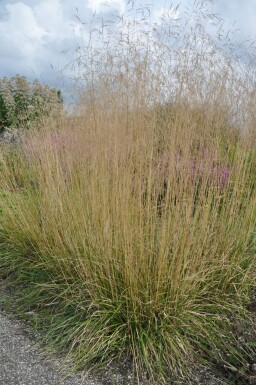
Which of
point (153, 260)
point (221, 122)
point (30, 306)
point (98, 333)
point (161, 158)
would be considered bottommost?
point (30, 306)

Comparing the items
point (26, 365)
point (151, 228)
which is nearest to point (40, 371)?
point (26, 365)

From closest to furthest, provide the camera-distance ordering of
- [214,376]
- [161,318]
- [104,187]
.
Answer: [214,376] → [161,318] → [104,187]

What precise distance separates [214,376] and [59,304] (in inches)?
44.3

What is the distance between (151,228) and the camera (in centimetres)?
253

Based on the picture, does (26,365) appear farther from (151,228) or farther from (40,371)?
(151,228)

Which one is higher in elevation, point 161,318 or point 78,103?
point 78,103

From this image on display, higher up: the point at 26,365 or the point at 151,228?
the point at 151,228

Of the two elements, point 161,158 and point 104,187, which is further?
point 161,158

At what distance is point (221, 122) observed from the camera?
295cm

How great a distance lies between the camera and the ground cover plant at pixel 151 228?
2.39m

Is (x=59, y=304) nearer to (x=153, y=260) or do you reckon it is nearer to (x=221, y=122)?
(x=153, y=260)

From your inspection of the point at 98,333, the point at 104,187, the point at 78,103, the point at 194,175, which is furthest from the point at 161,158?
the point at 98,333

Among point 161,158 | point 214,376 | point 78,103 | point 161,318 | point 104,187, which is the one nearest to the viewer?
point 214,376

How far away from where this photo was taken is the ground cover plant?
94.0 inches
